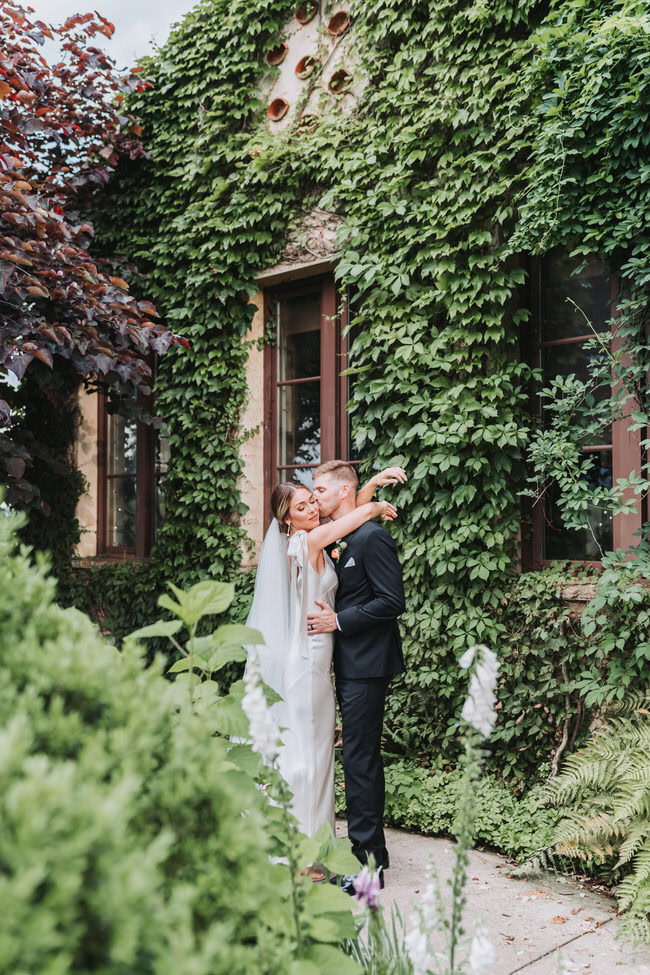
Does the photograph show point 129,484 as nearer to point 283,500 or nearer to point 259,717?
point 283,500

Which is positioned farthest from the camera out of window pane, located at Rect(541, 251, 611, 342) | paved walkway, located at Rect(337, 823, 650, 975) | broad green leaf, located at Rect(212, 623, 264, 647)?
window pane, located at Rect(541, 251, 611, 342)

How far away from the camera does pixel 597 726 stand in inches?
177

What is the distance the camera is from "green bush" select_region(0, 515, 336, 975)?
80 centimetres

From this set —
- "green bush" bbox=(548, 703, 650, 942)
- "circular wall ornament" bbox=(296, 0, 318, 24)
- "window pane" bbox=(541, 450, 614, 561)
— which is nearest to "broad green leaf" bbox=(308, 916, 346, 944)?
"green bush" bbox=(548, 703, 650, 942)

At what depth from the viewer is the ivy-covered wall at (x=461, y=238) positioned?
14.5 feet

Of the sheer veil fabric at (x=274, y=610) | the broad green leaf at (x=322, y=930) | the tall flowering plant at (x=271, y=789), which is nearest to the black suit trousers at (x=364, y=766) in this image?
the sheer veil fabric at (x=274, y=610)

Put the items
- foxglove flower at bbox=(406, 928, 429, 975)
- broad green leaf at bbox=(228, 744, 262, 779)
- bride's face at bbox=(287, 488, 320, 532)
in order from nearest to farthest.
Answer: foxglove flower at bbox=(406, 928, 429, 975) → broad green leaf at bbox=(228, 744, 262, 779) → bride's face at bbox=(287, 488, 320, 532)

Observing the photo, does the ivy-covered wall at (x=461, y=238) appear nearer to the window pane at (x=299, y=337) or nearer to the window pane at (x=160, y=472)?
the window pane at (x=299, y=337)

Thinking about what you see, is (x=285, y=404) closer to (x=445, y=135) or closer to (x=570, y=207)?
(x=445, y=135)

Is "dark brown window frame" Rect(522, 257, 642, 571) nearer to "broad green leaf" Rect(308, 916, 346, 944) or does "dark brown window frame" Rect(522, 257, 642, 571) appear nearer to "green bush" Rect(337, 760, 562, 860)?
"green bush" Rect(337, 760, 562, 860)

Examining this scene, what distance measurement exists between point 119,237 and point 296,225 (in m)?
2.17

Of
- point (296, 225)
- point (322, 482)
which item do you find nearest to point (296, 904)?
point (322, 482)

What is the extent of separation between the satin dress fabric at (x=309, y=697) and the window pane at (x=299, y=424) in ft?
7.95

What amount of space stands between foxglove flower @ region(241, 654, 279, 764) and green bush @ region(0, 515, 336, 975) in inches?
5.4
